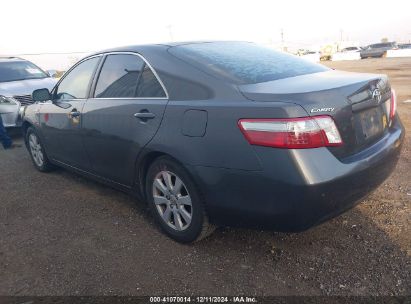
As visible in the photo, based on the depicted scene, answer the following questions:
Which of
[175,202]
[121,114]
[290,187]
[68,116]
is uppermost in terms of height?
[121,114]

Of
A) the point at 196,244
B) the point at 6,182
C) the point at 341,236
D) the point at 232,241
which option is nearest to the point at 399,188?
the point at 341,236

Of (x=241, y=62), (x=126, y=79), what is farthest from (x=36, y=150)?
(x=241, y=62)

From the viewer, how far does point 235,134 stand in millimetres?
2516

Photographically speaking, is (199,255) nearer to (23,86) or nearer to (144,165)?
(144,165)

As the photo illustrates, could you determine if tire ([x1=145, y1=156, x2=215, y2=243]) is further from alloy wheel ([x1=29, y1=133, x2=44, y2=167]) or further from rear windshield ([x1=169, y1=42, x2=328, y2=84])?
alloy wheel ([x1=29, y1=133, x2=44, y2=167])

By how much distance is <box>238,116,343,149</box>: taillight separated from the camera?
235 centimetres

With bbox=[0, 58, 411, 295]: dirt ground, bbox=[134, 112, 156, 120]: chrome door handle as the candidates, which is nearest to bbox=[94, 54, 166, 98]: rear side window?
bbox=[134, 112, 156, 120]: chrome door handle

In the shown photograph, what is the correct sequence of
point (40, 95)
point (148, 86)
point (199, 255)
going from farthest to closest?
point (40, 95)
point (148, 86)
point (199, 255)

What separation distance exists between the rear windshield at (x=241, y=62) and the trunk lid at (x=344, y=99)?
0.17 metres

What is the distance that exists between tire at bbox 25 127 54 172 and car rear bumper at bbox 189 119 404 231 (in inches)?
125

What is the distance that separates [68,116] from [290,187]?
2.77 meters

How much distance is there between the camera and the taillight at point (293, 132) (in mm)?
2346

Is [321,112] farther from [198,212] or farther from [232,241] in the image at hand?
[232,241]

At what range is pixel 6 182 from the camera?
513 cm
